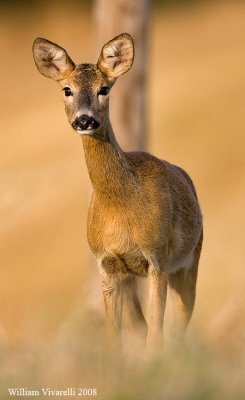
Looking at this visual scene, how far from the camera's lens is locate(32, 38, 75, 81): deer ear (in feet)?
38.9

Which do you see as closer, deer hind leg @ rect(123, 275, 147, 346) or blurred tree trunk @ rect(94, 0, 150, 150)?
deer hind leg @ rect(123, 275, 147, 346)

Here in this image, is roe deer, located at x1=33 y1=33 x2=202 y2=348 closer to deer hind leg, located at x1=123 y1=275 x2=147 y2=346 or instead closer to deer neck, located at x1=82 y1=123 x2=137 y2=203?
deer neck, located at x1=82 y1=123 x2=137 y2=203

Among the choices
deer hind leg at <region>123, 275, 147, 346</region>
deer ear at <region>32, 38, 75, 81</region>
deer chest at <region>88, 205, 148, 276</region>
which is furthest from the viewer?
deer hind leg at <region>123, 275, 147, 346</region>

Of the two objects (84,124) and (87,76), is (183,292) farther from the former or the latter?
(84,124)

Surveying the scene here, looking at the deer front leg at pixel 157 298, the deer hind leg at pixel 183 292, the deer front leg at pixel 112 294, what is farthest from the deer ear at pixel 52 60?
the deer hind leg at pixel 183 292

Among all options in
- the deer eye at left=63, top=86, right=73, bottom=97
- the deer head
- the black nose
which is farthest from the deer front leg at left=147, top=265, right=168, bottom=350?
the deer eye at left=63, top=86, right=73, bottom=97

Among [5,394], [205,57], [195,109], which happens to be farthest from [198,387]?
[205,57]

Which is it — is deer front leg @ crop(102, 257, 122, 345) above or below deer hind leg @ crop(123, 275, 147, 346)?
above

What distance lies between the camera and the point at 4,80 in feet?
174

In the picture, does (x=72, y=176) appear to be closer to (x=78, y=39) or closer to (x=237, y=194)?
(x=237, y=194)

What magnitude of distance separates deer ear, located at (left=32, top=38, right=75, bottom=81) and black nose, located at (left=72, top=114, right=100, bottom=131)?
86 cm

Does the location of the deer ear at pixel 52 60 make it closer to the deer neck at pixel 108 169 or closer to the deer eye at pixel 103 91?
the deer eye at pixel 103 91

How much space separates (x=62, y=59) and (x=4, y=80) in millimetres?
41384

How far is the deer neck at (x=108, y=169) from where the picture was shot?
38.0 ft
